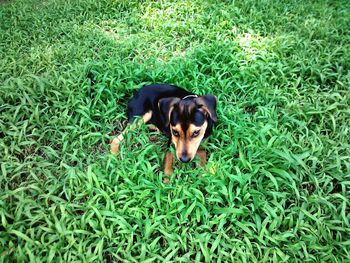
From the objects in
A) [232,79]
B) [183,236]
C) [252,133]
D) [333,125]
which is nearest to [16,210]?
[183,236]

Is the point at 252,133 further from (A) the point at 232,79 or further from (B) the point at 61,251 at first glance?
(B) the point at 61,251

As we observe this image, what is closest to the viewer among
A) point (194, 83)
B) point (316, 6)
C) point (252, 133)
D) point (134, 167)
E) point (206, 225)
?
point (206, 225)

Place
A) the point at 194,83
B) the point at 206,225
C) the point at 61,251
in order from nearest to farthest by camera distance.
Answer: the point at 61,251 → the point at 206,225 → the point at 194,83

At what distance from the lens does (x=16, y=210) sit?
302 cm

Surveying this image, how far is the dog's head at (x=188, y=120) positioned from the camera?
11.2 feet

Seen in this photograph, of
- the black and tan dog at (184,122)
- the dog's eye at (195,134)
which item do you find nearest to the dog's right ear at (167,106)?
the black and tan dog at (184,122)

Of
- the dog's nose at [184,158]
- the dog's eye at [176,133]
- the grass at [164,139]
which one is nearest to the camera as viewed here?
the grass at [164,139]

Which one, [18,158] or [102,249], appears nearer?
[102,249]

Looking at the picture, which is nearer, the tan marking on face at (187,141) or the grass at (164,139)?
the grass at (164,139)

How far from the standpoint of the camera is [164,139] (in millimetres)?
4180

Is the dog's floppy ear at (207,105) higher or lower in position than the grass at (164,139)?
higher

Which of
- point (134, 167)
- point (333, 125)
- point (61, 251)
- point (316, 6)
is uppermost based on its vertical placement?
point (316, 6)

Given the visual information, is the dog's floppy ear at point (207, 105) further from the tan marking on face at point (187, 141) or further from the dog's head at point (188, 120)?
the tan marking on face at point (187, 141)

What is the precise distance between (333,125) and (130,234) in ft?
8.78
